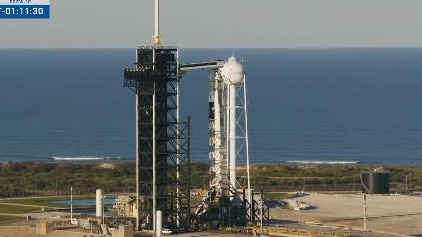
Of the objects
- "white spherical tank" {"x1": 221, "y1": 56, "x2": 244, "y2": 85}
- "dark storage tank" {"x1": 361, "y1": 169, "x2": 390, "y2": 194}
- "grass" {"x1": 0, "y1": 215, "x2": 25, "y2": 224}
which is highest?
"white spherical tank" {"x1": 221, "y1": 56, "x2": 244, "y2": 85}

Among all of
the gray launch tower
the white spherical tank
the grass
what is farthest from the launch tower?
the grass

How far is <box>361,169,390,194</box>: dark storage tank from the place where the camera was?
131m

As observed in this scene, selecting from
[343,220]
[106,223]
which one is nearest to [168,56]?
[106,223]

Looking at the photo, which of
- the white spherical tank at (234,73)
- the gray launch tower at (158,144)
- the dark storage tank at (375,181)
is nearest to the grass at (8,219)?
the gray launch tower at (158,144)

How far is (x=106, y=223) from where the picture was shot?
10125cm

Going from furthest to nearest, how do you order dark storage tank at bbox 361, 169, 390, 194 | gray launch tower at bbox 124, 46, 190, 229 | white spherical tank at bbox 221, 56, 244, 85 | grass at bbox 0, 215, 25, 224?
dark storage tank at bbox 361, 169, 390, 194
grass at bbox 0, 215, 25, 224
white spherical tank at bbox 221, 56, 244, 85
gray launch tower at bbox 124, 46, 190, 229

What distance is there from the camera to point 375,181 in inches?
5162

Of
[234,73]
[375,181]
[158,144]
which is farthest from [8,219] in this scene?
[375,181]

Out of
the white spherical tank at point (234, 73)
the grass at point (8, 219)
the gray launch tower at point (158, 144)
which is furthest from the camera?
the grass at point (8, 219)

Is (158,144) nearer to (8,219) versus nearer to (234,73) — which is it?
(234,73)

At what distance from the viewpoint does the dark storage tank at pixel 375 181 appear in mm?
130750

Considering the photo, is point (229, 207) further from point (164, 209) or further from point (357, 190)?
point (357, 190)
